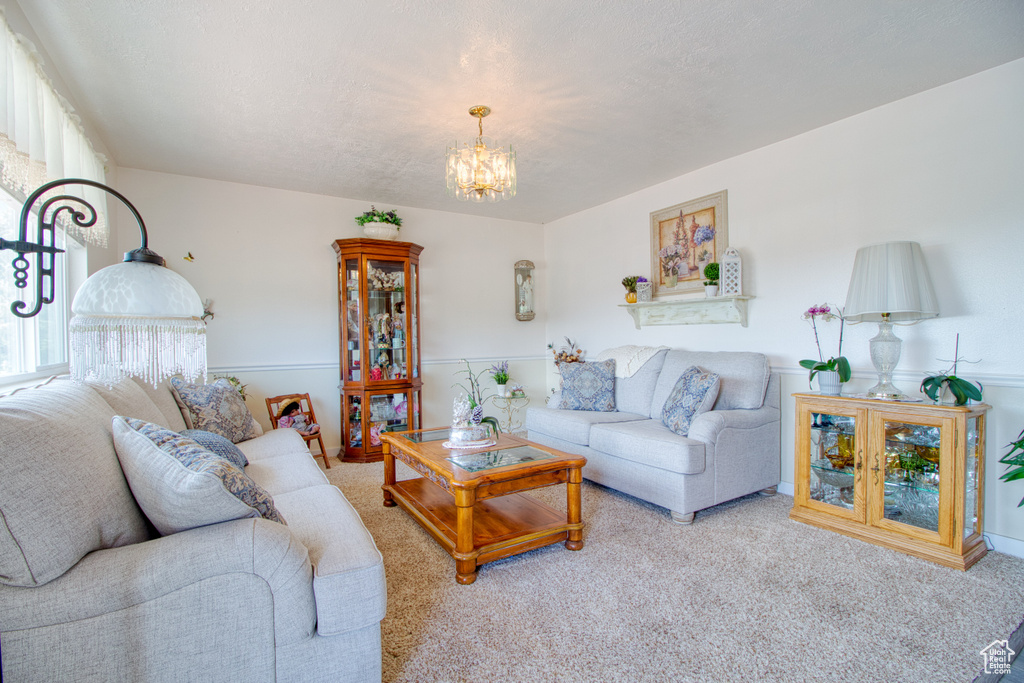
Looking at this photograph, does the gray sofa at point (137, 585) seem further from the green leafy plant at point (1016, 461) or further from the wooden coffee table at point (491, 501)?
the green leafy plant at point (1016, 461)

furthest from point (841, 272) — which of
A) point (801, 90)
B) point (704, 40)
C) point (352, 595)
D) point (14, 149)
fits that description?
point (14, 149)

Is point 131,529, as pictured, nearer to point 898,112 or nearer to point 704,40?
point 704,40

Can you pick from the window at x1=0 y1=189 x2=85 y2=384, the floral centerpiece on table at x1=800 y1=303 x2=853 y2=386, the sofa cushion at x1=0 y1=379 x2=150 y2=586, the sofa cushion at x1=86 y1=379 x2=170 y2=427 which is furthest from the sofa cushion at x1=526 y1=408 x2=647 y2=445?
the window at x1=0 y1=189 x2=85 y2=384

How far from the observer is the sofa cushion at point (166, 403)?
258cm

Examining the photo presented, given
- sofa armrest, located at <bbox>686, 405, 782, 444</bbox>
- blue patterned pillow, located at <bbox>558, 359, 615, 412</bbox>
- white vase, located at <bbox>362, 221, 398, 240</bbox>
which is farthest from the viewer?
white vase, located at <bbox>362, 221, 398, 240</bbox>

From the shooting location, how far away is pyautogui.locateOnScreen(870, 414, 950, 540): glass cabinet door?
7.60 feet

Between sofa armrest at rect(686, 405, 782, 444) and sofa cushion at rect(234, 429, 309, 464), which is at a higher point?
sofa armrest at rect(686, 405, 782, 444)

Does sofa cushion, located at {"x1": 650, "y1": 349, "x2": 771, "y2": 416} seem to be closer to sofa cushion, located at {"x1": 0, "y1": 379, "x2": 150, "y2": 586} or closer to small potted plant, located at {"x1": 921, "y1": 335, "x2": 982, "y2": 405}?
small potted plant, located at {"x1": 921, "y1": 335, "x2": 982, "y2": 405}

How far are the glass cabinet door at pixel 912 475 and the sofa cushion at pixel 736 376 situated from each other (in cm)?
74

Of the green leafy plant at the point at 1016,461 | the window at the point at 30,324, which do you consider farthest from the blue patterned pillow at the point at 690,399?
the window at the point at 30,324

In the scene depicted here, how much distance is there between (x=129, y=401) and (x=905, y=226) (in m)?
A: 4.11

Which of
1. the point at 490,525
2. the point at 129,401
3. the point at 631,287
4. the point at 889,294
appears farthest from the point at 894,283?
the point at 129,401

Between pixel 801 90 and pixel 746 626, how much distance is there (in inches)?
106

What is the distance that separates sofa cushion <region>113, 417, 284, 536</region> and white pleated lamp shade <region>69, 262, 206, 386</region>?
0.26 meters
